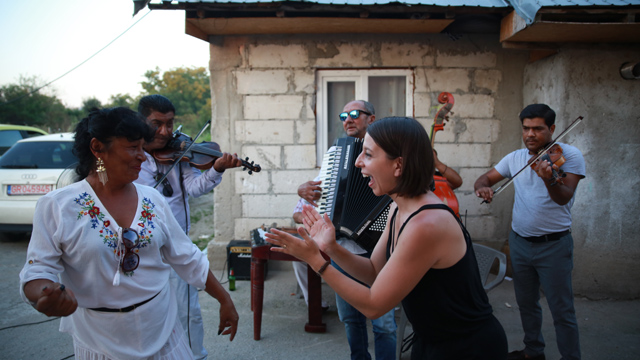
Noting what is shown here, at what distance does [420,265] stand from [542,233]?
1993 millimetres

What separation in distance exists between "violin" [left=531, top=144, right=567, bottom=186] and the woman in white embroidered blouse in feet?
8.13

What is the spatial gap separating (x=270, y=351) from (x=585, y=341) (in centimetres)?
282

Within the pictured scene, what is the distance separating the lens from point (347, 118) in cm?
316

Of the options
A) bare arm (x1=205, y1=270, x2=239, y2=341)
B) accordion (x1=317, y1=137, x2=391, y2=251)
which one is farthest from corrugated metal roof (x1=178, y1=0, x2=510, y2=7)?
bare arm (x1=205, y1=270, x2=239, y2=341)

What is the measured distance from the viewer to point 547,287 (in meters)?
2.95

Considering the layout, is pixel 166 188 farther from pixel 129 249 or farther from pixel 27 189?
pixel 27 189

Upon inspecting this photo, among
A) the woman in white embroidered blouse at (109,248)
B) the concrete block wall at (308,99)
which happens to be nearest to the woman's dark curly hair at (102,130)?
the woman in white embroidered blouse at (109,248)

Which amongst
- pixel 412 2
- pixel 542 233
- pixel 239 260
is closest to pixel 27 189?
pixel 239 260

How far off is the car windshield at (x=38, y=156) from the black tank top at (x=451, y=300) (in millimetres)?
6574

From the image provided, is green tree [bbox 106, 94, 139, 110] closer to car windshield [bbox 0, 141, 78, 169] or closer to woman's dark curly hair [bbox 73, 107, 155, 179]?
car windshield [bbox 0, 141, 78, 169]

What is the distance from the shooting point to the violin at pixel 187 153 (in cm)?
288

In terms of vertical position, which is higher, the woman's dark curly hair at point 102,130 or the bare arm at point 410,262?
the woman's dark curly hair at point 102,130

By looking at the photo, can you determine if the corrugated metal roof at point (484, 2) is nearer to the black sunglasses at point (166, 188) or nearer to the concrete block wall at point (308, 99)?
the concrete block wall at point (308, 99)

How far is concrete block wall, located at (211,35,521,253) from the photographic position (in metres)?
5.02
